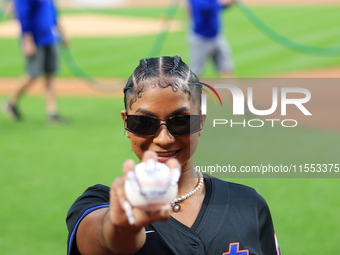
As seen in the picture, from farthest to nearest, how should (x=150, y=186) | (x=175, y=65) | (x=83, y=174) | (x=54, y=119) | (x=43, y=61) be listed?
1. (x=54, y=119)
2. (x=43, y=61)
3. (x=83, y=174)
4. (x=175, y=65)
5. (x=150, y=186)

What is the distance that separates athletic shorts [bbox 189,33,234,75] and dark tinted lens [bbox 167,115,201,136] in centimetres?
648

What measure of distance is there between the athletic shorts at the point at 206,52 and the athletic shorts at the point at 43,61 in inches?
84.0

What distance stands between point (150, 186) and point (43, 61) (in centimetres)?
761

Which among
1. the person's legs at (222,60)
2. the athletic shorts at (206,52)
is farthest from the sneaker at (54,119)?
the person's legs at (222,60)

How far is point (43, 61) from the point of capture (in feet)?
28.1

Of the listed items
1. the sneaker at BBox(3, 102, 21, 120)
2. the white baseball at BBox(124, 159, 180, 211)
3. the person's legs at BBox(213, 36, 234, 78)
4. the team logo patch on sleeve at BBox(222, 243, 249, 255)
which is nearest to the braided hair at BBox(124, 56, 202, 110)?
the team logo patch on sleeve at BBox(222, 243, 249, 255)

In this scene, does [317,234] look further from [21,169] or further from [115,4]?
[115,4]

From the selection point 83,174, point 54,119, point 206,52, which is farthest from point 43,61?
point 83,174

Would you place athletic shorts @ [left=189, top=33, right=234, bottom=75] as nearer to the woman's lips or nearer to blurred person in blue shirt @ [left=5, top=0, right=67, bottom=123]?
blurred person in blue shirt @ [left=5, top=0, right=67, bottom=123]

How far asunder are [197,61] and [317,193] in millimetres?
3495

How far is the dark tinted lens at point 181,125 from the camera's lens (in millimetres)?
1890

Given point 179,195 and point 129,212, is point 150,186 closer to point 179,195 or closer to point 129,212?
point 129,212

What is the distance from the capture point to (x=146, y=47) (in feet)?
66.3

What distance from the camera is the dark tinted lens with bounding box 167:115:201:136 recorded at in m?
1.89
